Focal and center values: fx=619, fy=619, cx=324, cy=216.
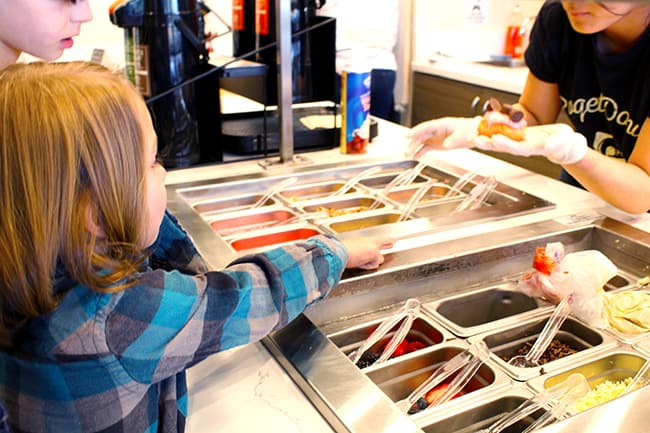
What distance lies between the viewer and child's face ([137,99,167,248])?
2.12 feet

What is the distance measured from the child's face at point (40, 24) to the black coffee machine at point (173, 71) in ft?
1.43

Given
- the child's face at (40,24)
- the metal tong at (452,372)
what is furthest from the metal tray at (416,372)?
the child's face at (40,24)

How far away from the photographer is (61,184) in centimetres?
57

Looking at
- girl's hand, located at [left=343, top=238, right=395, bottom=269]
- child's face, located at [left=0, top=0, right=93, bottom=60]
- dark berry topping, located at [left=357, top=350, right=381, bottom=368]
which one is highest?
child's face, located at [left=0, top=0, right=93, bottom=60]

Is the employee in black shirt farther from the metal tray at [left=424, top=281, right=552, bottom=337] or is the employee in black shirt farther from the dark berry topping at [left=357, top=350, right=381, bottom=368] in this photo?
the dark berry topping at [left=357, top=350, right=381, bottom=368]

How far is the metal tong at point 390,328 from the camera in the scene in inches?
33.8

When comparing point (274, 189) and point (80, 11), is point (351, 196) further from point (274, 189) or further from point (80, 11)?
point (80, 11)

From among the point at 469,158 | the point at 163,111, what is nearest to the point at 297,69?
the point at 163,111

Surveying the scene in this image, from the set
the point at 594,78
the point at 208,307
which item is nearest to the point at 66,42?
the point at 208,307

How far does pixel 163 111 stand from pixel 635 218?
41.3 inches

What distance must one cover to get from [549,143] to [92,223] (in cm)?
92

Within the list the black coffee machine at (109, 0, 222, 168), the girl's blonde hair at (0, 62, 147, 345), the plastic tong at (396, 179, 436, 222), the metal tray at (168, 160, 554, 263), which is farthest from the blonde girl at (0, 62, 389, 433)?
the black coffee machine at (109, 0, 222, 168)

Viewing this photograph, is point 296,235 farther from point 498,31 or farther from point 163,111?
point 498,31

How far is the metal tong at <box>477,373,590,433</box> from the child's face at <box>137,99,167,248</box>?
44 centimetres
